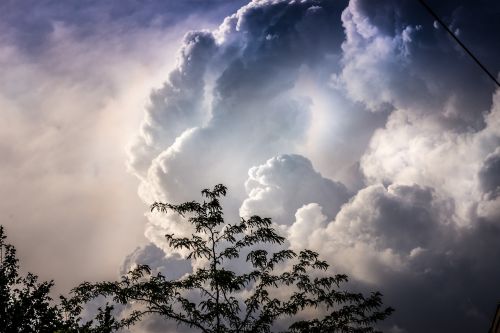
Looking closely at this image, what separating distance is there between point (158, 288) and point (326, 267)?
19.3 ft

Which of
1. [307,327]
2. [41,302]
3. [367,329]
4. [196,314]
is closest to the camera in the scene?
[196,314]

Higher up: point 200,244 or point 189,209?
point 189,209

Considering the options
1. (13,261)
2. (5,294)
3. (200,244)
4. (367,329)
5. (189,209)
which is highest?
(13,261)

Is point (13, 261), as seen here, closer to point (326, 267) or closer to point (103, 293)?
point (103, 293)

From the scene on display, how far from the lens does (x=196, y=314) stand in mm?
13023

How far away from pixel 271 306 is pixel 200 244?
11.4 feet

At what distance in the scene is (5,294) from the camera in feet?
96.1

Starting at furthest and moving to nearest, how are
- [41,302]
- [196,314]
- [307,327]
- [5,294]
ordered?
[41,302] < [5,294] < [307,327] < [196,314]

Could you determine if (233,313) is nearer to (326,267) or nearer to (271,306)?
(271,306)

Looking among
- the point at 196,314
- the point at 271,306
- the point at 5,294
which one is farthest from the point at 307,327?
the point at 5,294

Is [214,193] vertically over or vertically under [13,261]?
under

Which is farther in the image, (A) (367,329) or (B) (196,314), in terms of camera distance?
(A) (367,329)

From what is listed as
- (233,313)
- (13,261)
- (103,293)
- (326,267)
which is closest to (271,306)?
(233,313)

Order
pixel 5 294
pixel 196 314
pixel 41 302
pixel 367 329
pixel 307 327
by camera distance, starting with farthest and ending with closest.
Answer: pixel 41 302, pixel 5 294, pixel 367 329, pixel 307 327, pixel 196 314
